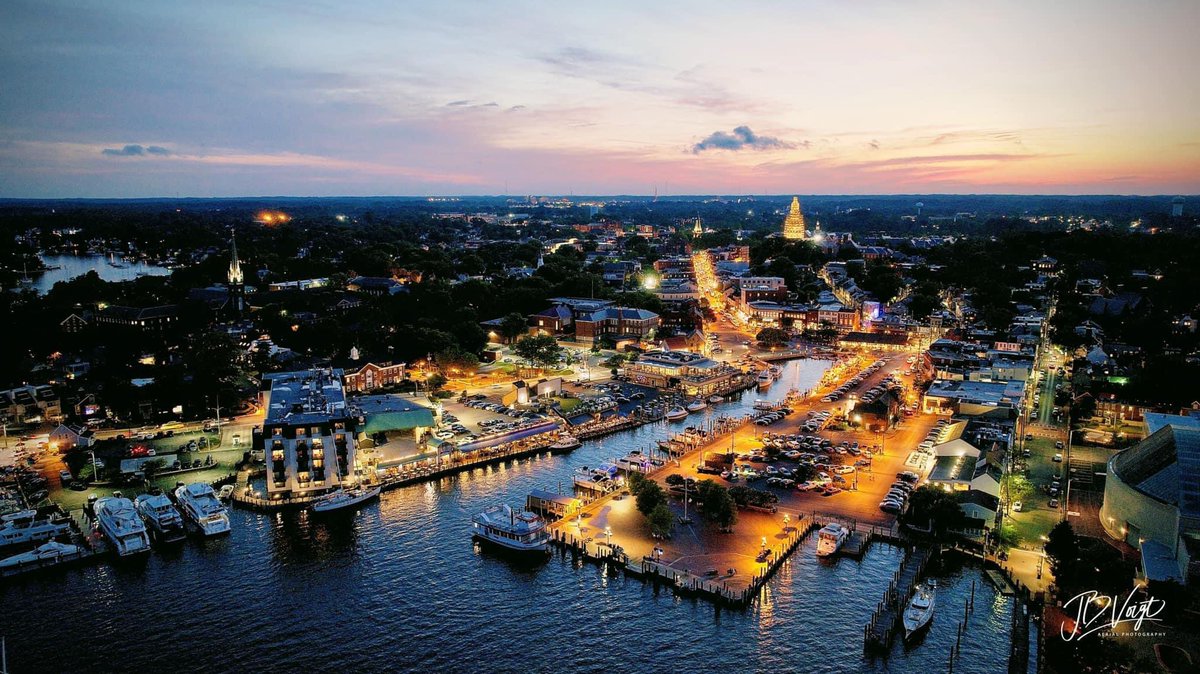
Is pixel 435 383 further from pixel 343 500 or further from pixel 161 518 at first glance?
pixel 161 518

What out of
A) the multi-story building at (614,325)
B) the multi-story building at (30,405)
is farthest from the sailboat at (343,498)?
the multi-story building at (614,325)

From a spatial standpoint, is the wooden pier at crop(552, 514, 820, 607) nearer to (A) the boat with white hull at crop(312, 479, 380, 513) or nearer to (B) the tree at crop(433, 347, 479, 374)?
(A) the boat with white hull at crop(312, 479, 380, 513)

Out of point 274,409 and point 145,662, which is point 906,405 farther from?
point 145,662

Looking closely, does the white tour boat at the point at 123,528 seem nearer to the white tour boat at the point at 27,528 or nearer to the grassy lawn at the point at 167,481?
the white tour boat at the point at 27,528

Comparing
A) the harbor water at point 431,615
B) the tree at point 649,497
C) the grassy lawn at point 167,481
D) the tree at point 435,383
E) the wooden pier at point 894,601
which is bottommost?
the harbor water at point 431,615

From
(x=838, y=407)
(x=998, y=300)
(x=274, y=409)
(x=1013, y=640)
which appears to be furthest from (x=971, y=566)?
(x=998, y=300)

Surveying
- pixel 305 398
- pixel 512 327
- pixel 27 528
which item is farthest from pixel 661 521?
pixel 512 327
